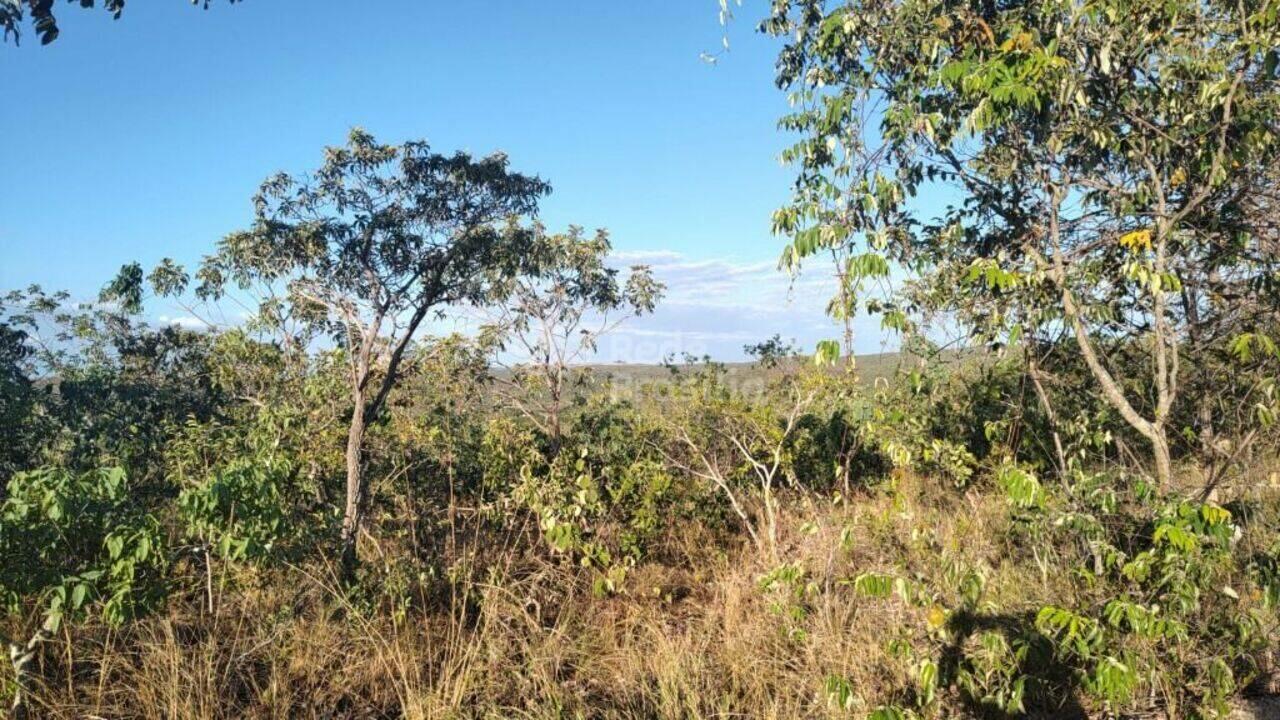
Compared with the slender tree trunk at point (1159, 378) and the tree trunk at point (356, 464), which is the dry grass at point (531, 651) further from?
the tree trunk at point (356, 464)

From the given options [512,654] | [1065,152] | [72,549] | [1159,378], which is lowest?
[512,654]

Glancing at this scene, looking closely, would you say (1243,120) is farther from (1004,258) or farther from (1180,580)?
(1180,580)

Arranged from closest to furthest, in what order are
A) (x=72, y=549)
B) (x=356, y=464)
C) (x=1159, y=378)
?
(x=72, y=549) → (x=1159, y=378) → (x=356, y=464)

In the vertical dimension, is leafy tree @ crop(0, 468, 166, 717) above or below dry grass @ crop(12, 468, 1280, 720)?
above

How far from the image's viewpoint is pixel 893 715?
2.26 metres

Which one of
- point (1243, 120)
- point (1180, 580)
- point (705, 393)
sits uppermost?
point (1243, 120)

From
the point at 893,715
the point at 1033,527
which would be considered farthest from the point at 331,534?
the point at 1033,527

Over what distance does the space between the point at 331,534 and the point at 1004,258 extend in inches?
160

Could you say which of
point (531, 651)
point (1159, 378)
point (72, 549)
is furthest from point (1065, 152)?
point (72, 549)

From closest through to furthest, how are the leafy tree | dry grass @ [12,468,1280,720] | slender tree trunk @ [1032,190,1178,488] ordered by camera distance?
the leafy tree, dry grass @ [12,468,1280,720], slender tree trunk @ [1032,190,1178,488]

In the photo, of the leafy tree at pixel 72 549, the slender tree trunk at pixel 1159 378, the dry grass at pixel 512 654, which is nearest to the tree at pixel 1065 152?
the slender tree trunk at pixel 1159 378

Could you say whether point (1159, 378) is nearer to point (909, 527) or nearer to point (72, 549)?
point (909, 527)

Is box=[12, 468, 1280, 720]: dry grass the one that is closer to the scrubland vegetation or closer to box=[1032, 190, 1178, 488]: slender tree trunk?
the scrubland vegetation

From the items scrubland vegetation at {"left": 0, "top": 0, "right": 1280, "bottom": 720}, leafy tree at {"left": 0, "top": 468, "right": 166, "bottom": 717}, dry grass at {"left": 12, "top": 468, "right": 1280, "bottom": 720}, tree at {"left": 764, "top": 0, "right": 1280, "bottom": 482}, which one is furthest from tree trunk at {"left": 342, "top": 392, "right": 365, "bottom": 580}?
tree at {"left": 764, "top": 0, "right": 1280, "bottom": 482}
